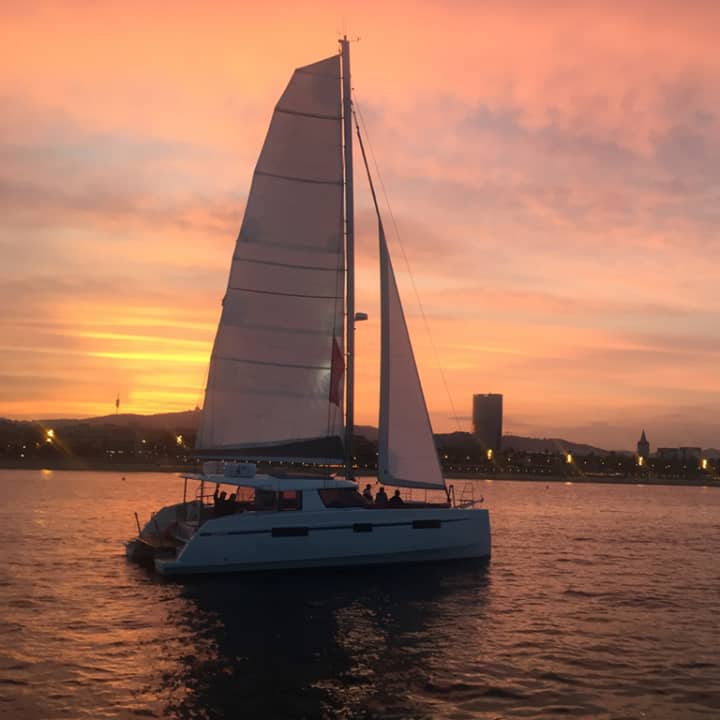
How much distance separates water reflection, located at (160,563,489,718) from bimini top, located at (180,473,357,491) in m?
2.57

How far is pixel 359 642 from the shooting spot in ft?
59.9

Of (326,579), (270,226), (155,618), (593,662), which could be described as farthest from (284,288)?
(593,662)

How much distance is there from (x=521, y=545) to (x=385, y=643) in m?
23.3

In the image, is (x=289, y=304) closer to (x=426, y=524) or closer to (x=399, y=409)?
(x=399, y=409)

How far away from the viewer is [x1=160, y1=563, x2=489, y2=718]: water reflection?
13.9 metres

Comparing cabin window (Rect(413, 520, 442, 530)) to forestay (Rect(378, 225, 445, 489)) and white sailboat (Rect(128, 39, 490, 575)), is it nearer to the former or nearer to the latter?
white sailboat (Rect(128, 39, 490, 575))

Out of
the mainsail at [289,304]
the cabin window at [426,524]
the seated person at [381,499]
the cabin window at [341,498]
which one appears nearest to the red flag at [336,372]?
the mainsail at [289,304]

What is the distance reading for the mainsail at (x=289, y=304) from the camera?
25.6 m

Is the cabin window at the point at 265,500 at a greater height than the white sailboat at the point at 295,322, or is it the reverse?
the white sailboat at the point at 295,322

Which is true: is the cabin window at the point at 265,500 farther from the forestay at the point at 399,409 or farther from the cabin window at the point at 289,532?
the forestay at the point at 399,409

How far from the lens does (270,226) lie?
25.6 m

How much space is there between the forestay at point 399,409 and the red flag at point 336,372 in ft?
5.56

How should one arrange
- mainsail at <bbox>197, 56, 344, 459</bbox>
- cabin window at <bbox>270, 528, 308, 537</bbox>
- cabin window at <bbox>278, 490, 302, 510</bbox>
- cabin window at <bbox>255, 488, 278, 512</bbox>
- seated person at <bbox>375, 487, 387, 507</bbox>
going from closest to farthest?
cabin window at <bbox>270, 528, 308, 537</bbox>, cabin window at <bbox>278, 490, 302, 510</bbox>, cabin window at <bbox>255, 488, 278, 512</bbox>, mainsail at <bbox>197, 56, 344, 459</bbox>, seated person at <bbox>375, 487, 387, 507</bbox>

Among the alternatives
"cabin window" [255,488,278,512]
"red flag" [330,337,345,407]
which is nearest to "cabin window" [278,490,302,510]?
"cabin window" [255,488,278,512]
